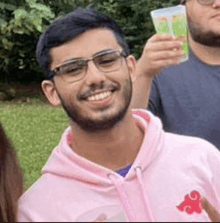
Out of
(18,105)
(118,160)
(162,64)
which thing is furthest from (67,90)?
(18,105)

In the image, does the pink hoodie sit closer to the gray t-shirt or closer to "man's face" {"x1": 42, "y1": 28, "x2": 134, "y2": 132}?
"man's face" {"x1": 42, "y1": 28, "x2": 134, "y2": 132}

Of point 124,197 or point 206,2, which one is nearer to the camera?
point 124,197

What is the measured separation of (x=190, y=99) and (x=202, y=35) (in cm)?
34

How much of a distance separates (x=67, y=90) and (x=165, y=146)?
21.7 inches

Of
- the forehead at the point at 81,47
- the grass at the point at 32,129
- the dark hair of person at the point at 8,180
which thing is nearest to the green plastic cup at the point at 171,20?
the forehead at the point at 81,47

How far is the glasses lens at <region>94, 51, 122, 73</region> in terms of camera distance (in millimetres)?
2246

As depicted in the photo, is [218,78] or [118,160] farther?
[218,78]

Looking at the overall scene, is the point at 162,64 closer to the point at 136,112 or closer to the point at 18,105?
the point at 136,112

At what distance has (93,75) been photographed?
222 centimetres

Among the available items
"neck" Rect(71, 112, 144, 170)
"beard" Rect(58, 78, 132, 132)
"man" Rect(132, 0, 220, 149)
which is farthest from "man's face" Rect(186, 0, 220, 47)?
"beard" Rect(58, 78, 132, 132)

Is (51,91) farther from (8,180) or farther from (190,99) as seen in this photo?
(190,99)

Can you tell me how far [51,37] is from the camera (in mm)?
2316

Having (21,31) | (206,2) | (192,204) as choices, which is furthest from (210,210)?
(21,31)

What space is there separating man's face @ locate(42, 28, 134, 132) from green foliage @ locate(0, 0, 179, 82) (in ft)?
28.9
